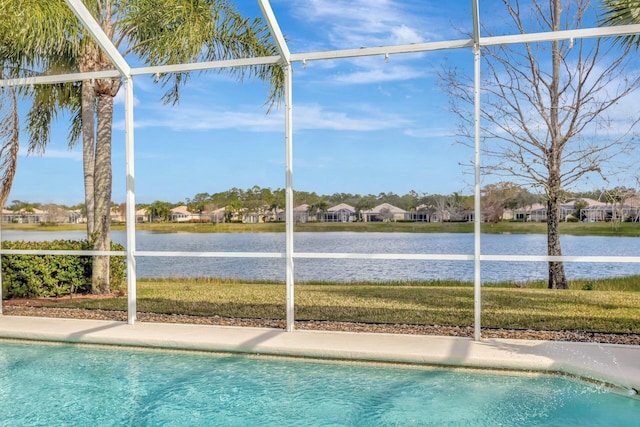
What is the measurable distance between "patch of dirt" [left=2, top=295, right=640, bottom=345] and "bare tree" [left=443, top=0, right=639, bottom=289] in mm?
5833

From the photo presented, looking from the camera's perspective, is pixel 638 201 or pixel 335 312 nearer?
pixel 335 312

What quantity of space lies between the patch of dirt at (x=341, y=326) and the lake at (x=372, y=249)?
3151mm

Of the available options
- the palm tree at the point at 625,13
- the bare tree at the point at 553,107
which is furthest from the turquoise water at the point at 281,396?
the bare tree at the point at 553,107

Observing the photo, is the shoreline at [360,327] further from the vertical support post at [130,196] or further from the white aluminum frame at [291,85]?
the white aluminum frame at [291,85]

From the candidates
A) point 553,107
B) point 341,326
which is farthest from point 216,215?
point 341,326

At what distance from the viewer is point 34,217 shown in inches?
650

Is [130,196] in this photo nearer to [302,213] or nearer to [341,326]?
[341,326]

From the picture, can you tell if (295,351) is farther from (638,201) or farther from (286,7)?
(286,7)

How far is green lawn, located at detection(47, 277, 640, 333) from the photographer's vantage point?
779 centimetres

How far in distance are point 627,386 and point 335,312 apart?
4.78 metres

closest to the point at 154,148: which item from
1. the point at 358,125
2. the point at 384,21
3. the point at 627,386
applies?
the point at 358,125

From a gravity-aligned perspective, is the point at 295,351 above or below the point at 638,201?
below

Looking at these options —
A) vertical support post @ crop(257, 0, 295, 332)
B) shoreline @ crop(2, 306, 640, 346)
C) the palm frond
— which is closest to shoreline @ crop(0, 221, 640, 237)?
the palm frond

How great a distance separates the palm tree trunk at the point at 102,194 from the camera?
961cm
